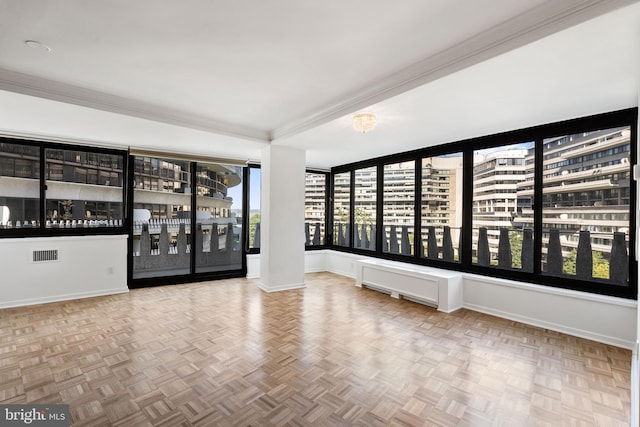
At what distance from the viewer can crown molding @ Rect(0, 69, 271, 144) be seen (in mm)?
2765

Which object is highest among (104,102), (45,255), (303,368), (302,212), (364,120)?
(104,102)

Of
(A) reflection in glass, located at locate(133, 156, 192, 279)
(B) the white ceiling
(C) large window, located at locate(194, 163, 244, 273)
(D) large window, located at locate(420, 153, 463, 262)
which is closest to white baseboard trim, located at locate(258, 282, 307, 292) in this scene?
(C) large window, located at locate(194, 163, 244, 273)

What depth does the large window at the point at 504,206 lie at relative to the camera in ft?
12.8

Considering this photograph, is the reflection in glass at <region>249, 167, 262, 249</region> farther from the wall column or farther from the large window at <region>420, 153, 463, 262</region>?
the large window at <region>420, 153, 463, 262</region>

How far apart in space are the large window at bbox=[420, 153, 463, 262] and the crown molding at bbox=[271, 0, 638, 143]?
2328 mm

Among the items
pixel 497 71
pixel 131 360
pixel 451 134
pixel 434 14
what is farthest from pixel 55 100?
pixel 451 134

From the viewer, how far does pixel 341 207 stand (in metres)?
6.99

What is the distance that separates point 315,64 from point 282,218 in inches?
116

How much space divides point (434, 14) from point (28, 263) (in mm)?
5831

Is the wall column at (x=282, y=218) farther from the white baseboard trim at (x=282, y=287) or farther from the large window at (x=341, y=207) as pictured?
the large window at (x=341, y=207)

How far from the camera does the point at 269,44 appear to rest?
2232 mm

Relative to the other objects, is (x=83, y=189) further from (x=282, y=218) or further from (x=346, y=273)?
(x=346, y=273)

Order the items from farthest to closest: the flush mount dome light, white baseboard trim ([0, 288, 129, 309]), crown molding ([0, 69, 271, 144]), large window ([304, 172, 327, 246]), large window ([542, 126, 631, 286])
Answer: large window ([304, 172, 327, 246]) → white baseboard trim ([0, 288, 129, 309]) → large window ([542, 126, 631, 286]) → crown molding ([0, 69, 271, 144]) → the flush mount dome light

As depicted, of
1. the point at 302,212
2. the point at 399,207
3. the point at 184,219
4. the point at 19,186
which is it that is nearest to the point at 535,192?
the point at 399,207
